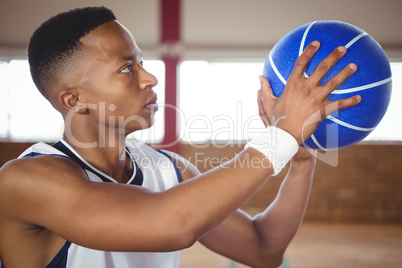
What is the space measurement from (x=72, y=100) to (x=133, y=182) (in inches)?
11.4

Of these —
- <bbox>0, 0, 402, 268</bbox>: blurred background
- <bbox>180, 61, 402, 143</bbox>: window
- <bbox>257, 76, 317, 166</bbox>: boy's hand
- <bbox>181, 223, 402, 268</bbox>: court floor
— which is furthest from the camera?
<bbox>180, 61, 402, 143</bbox>: window

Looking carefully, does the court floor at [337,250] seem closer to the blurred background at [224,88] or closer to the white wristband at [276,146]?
the blurred background at [224,88]

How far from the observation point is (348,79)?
878 mm

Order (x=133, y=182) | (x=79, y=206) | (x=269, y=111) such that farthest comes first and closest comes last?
(x=133, y=182) → (x=269, y=111) → (x=79, y=206)

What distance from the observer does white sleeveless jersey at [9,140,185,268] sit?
85 cm

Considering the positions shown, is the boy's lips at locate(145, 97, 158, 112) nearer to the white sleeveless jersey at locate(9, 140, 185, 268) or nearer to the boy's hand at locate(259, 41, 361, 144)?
the white sleeveless jersey at locate(9, 140, 185, 268)

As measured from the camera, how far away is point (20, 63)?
5207 mm

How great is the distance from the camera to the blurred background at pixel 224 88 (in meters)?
4.64

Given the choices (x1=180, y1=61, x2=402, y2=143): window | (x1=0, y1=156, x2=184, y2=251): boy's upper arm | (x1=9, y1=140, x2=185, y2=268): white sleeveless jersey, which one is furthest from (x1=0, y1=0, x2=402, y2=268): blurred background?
(x1=0, y1=156, x2=184, y2=251): boy's upper arm

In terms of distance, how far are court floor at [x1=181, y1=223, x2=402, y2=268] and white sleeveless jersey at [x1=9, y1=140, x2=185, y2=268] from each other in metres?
2.06

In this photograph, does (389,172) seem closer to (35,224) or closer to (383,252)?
(383,252)

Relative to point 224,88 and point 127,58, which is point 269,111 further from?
point 224,88

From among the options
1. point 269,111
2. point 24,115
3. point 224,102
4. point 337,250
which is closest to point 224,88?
point 224,102

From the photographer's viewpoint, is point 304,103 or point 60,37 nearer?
point 304,103
